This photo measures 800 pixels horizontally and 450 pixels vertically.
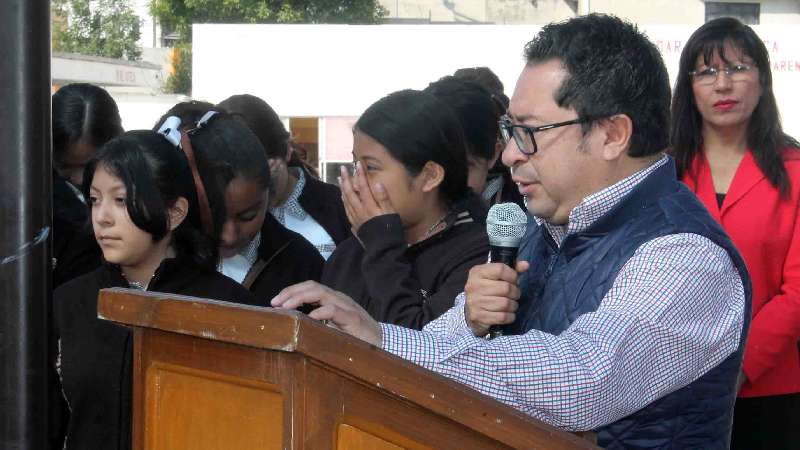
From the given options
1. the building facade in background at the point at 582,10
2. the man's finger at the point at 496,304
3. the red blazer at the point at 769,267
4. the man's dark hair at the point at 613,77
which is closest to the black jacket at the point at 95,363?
the man's finger at the point at 496,304

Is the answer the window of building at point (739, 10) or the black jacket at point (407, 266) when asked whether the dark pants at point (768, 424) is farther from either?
the window of building at point (739, 10)

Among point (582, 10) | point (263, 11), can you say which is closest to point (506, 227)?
point (582, 10)

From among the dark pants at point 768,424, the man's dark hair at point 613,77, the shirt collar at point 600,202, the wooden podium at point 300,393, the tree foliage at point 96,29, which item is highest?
the tree foliage at point 96,29

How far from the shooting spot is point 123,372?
2859mm

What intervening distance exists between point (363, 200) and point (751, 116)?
1505 millimetres

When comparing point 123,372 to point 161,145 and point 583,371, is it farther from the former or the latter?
point 583,371

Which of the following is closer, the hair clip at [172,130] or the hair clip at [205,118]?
the hair clip at [172,130]

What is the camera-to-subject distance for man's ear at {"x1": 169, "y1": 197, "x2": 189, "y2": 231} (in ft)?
10.5

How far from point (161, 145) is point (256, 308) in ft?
5.80

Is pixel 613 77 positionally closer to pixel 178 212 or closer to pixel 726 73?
pixel 178 212

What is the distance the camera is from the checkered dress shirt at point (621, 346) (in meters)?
1.86

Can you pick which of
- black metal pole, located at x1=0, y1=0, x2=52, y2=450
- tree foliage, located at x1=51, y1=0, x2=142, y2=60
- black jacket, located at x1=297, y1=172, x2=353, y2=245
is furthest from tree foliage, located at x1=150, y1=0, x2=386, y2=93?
black metal pole, located at x1=0, y1=0, x2=52, y2=450

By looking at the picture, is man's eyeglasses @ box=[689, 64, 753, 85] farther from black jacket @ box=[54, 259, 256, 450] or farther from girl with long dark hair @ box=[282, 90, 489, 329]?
black jacket @ box=[54, 259, 256, 450]

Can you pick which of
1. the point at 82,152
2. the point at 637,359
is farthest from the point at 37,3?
the point at 82,152
